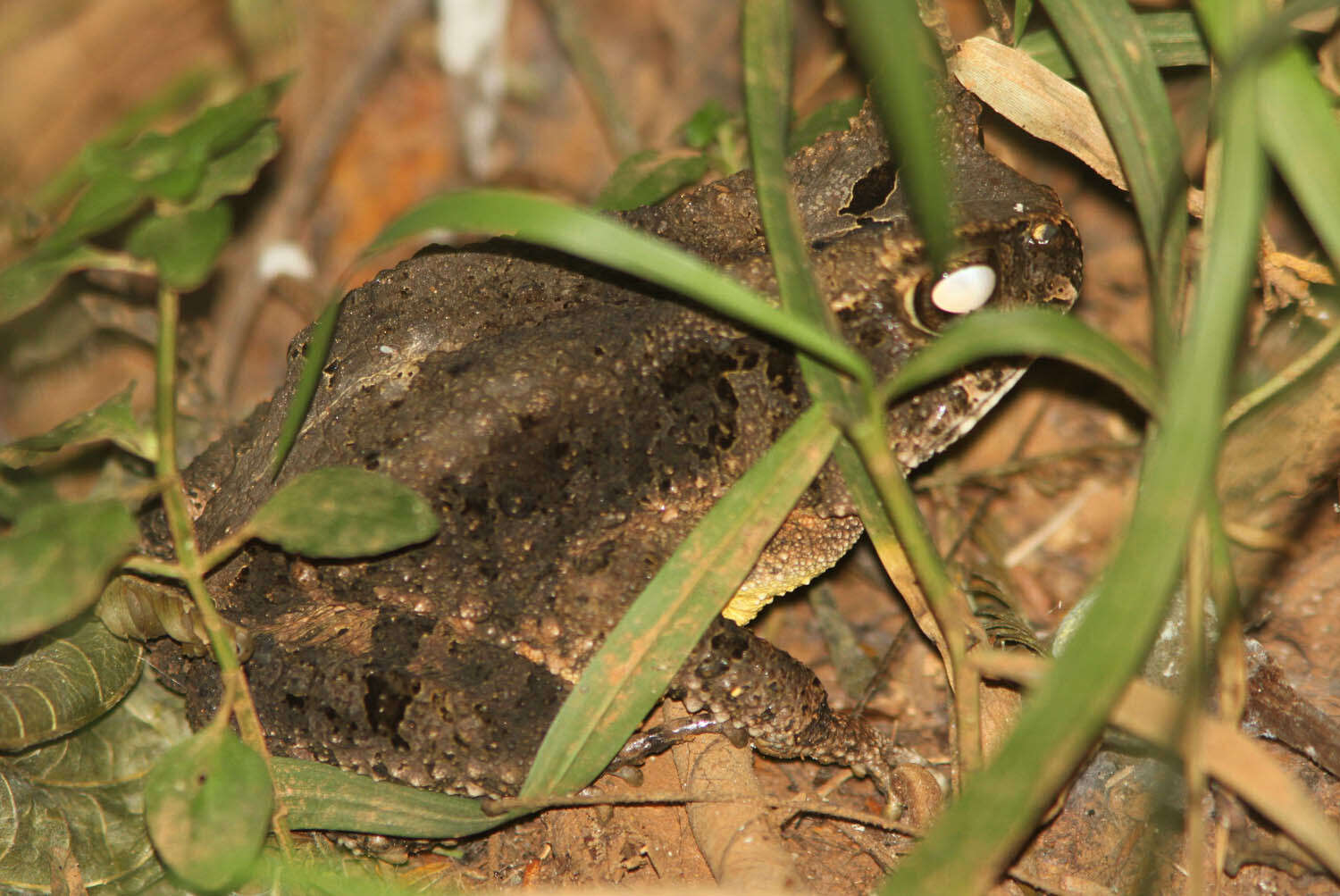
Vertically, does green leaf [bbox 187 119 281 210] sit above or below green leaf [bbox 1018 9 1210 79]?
below

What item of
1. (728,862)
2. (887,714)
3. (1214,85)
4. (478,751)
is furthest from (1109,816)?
(1214,85)

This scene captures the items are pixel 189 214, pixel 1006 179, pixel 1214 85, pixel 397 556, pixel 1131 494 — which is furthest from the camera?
pixel 1131 494

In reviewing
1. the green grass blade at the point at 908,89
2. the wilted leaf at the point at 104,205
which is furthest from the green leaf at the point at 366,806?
the green grass blade at the point at 908,89

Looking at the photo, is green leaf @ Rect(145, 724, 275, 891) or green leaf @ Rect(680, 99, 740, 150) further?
green leaf @ Rect(680, 99, 740, 150)

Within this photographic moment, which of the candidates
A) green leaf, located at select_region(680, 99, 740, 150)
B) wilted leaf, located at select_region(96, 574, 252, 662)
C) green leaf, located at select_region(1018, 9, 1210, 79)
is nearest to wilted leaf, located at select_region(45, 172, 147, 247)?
wilted leaf, located at select_region(96, 574, 252, 662)

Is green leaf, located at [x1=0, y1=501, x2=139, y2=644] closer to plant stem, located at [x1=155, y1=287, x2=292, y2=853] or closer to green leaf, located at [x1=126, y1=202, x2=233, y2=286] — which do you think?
plant stem, located at [x1=155, y1=287, x2=292, y2=853]

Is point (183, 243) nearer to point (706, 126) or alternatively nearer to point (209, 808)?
point (209, 808)

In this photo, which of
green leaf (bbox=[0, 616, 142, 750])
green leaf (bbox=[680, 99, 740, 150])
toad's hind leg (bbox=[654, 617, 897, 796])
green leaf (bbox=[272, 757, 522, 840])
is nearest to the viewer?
green leaf (bbox=[272, 757, 522, 840])

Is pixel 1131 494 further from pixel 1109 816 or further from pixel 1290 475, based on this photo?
pixel 1109 816
